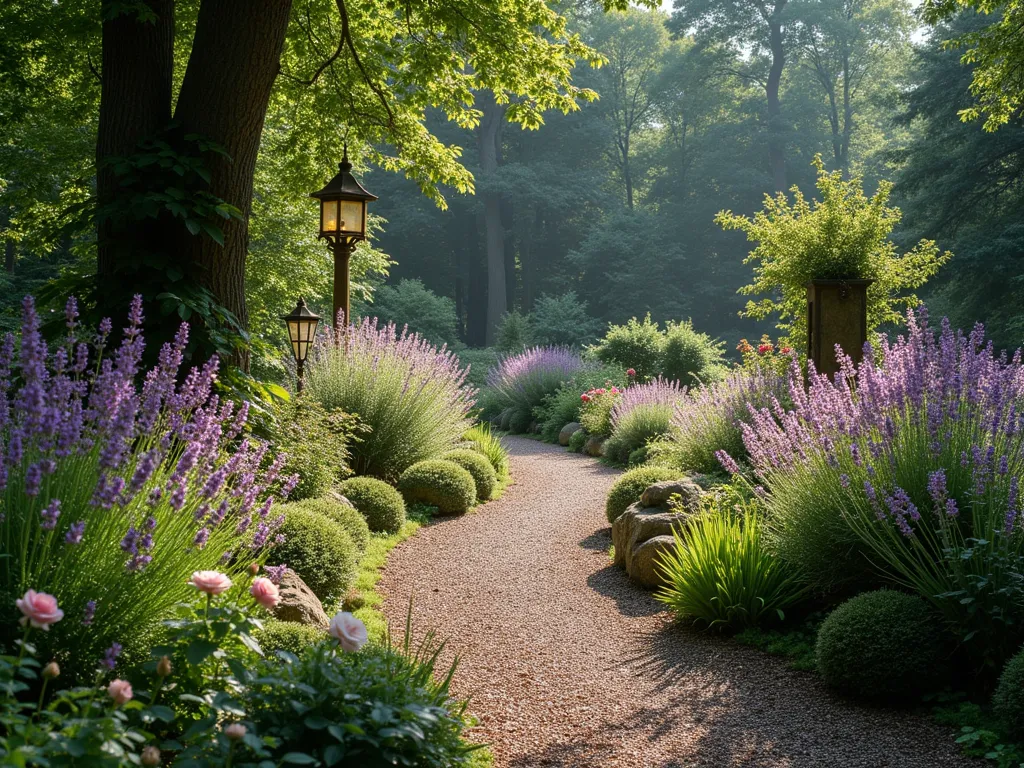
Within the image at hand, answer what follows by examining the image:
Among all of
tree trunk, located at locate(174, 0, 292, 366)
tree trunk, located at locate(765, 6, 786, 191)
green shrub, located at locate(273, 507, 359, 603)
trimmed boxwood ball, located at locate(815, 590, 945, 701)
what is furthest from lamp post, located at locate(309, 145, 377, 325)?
tree trunk, located at locate(765, 6, 786, 191)

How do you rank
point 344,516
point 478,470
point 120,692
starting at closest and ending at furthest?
1. point 120,692
2. point 344,516
3. point 478,470

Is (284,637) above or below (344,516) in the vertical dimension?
above

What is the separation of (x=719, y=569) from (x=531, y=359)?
13.2 m

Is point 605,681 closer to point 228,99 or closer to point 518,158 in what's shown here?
point 228,99

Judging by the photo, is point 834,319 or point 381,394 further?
point 834,319

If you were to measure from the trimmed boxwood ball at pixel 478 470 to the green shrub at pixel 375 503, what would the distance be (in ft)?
6.31

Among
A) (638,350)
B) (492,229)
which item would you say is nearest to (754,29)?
(492,229)

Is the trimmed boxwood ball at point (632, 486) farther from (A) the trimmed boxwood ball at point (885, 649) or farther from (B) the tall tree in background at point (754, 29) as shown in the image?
(B) the tall tree in background at point (754, 29)

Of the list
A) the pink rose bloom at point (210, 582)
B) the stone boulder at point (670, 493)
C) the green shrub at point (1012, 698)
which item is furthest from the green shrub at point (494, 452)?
the pink rose bloom at point (210, 582)

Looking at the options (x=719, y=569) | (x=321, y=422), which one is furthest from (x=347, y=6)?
(x=719, y=569)

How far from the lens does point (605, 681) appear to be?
4.21 m

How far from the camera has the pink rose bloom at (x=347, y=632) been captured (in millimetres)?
2166

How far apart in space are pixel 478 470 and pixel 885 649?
224 inches

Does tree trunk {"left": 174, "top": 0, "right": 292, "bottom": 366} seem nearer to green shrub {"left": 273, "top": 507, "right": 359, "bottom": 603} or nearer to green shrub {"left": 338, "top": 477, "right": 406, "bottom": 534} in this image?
green shrub {"left": 273, "top": 507, "right": 359, "bottom": 603}
